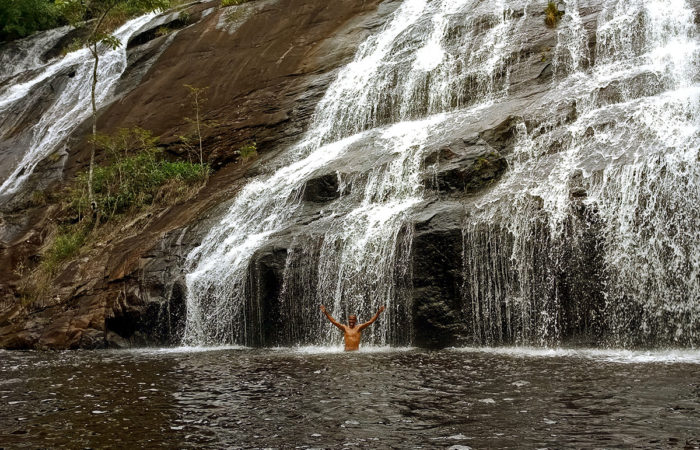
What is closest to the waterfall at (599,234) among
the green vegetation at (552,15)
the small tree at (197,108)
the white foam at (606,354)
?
the white foam at (606,354)

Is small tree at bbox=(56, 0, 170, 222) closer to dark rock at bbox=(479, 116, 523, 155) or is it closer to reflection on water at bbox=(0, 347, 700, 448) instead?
dark rock at bbox=(479, 116, 523, 155)

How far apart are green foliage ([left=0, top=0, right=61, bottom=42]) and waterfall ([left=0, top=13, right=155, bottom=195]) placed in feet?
19.5

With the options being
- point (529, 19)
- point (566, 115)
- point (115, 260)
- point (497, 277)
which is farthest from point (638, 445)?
point (529, 19)

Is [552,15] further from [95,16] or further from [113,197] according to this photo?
[95,16]

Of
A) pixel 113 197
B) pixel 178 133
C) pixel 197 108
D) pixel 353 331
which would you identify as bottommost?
pixel 353 331

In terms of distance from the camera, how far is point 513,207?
13664mm

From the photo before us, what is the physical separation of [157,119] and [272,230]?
37.0 ft

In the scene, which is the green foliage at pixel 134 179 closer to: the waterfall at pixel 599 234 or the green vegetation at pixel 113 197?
the green vegetation at pixel 113 197

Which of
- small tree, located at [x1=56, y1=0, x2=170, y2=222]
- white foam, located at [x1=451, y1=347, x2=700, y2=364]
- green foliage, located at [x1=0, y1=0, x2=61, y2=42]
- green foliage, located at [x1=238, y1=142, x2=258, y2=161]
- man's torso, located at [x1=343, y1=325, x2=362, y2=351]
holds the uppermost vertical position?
green foliage, located at [x1=0, y1=0, x2=61, y2=42]

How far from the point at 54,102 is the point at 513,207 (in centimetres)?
2414

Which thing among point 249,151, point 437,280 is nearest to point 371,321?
point 437,280

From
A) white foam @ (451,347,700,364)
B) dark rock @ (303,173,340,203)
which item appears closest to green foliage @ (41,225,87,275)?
dark rock @ (303,173,340,203)

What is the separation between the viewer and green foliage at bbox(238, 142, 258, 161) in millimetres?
22208

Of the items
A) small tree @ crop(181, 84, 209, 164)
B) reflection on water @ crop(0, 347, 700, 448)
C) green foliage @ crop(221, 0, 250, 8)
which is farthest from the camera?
green foliage @ crop(221, 0, 250, 8)
